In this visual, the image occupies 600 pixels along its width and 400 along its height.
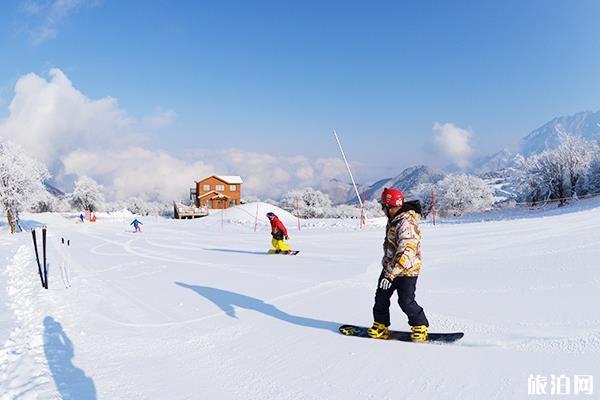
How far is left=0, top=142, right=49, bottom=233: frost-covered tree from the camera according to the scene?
3450 cm

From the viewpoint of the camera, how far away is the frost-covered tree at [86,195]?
275 ft

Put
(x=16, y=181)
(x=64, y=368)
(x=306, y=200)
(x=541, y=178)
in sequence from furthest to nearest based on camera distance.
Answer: (x=306, y=200) < (x=541, y=178) < (x=16, y=181) < (x=64, y=368)

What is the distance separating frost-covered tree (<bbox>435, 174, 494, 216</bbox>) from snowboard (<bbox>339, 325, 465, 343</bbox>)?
215ft

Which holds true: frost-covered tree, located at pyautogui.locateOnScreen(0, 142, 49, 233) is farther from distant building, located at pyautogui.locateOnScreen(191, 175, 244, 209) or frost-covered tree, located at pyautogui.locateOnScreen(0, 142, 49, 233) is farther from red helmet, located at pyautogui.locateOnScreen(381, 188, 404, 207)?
red helmet, located at pyautogui.locateOnScreen(381, 188, 404, 207)

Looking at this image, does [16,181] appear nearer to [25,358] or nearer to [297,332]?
[25,358]

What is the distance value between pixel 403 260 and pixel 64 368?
13.0 feet

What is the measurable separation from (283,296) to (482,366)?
3.90 m

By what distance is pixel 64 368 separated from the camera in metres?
3.92

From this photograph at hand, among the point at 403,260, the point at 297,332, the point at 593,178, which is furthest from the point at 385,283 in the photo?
the point at 593,178

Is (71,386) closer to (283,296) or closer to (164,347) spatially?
(164,347)

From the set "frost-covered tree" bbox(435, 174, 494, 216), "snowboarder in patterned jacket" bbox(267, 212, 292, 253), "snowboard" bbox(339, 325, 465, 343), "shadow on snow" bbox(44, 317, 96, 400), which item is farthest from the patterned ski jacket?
"frost-covered tree" bbox(435, 174, 494, 216)

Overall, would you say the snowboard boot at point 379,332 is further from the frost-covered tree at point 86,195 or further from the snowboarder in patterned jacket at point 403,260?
the frost-covered tree at point 86,195

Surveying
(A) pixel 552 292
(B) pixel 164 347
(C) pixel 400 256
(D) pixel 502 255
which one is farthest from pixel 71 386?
(D) pixel 502 255

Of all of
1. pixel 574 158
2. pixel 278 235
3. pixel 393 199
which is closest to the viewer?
pixel 393 199
